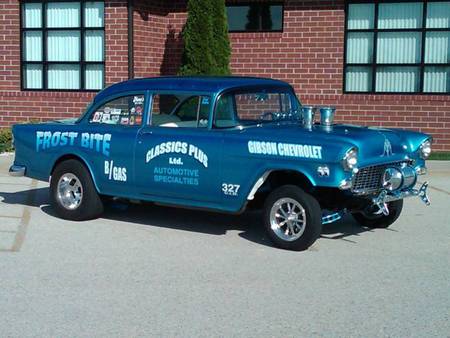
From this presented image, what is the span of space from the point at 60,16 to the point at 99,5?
1.00 metres

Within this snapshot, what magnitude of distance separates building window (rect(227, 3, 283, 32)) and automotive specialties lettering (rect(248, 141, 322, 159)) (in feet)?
30.8

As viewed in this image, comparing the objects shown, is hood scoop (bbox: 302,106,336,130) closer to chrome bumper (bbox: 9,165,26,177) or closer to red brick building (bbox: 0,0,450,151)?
chrome bumper (bbox: 9,165,26,177)

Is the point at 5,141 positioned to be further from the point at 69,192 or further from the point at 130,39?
the point at 69,192

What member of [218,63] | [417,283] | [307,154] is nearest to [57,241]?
[307,154]

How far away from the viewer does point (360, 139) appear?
24.9 ft

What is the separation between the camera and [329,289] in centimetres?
645

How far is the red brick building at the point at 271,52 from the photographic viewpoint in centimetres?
1609

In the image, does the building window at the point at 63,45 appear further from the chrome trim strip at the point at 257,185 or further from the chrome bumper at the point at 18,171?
the chrome trim strip at the point at 257,185

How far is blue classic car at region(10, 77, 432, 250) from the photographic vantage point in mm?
7625

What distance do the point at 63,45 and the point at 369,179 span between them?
11315 millimetres

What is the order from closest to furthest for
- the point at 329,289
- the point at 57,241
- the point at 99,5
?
the point at 329,289 < the point at 57,241 < the point at 99,5

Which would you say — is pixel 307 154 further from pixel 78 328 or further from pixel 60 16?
pixel 60 16

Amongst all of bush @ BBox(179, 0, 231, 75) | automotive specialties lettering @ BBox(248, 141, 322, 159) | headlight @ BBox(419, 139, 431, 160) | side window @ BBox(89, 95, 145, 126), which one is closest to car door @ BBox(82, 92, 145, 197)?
side window @ BBox(89, 95, 145, 126)

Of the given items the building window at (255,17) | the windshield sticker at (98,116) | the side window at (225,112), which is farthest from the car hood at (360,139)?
the building window at (255,17)
